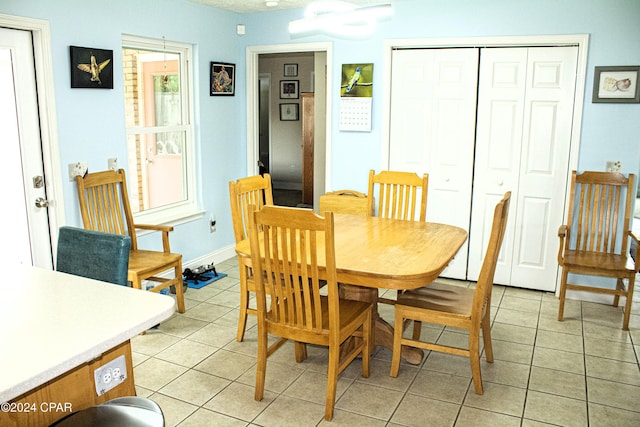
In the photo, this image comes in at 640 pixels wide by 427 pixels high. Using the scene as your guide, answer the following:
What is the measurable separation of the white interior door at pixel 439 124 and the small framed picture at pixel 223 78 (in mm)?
1531

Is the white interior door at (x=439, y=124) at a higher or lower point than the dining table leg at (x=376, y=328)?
higher

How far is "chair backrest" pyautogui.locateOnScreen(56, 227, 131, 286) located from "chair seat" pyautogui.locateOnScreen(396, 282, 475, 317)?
58.9 inches

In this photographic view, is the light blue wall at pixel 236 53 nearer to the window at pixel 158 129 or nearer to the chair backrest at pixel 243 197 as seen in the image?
the window at pixel 158 129

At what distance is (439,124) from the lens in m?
4.59

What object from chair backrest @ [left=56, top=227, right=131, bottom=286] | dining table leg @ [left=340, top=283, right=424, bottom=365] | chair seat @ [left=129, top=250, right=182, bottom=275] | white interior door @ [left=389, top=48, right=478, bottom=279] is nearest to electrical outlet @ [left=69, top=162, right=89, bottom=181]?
chair seat @ [left=129, top=250, right=182, bottom=275]

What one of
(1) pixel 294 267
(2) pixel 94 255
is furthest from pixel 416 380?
(2) pixel 94 255

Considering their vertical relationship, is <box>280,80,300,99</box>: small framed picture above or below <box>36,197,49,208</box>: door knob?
above

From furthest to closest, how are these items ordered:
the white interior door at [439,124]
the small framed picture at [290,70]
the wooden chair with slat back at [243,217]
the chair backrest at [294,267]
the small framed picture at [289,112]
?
the small framed picture at [289,112], the small framed picture at [290,70], the white interior door at [439,124], the wooden chair with slat back at [243,217], the chair backrest at [294,267]

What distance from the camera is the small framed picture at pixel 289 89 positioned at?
8820 mm

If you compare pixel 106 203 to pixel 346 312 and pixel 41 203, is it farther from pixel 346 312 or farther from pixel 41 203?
pixel 346 312

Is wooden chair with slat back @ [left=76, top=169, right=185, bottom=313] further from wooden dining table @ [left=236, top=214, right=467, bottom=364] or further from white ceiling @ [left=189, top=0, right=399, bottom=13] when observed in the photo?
white ceiling @ [left=189, top=0, right=399, bottom=13]

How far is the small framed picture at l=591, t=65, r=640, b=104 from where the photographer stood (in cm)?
391

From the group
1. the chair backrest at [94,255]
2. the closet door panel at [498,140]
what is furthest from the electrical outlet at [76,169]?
the closet door panel at [498,140]

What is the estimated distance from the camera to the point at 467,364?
3.22m
